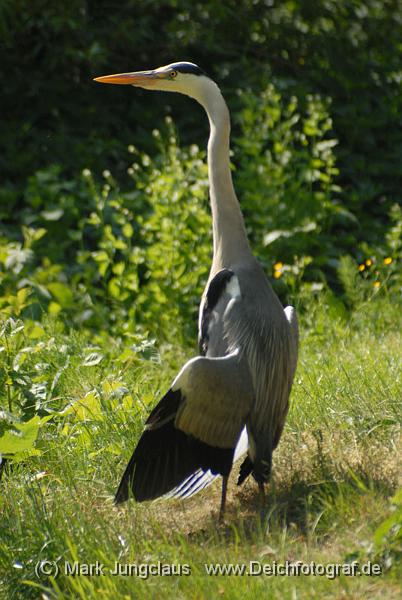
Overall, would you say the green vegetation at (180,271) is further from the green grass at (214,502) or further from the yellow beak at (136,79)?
the yellow beak at (136,79)

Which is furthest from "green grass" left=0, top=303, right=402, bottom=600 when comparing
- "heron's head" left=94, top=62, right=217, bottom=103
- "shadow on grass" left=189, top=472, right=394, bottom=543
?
"heron's head" left=94, top=62, right=217, bottom=103

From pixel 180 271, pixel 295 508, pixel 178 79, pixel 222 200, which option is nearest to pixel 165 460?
pixel 295 508

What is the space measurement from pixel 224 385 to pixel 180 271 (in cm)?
275

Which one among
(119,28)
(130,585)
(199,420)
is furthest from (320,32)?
(130,585)

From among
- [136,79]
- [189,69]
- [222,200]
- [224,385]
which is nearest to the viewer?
[224,385]

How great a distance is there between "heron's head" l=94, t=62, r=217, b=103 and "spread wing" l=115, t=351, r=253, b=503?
1260 millimetres

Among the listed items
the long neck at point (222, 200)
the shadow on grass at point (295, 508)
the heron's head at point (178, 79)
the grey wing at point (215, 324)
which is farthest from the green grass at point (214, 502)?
the heron's head at point (178, 79)

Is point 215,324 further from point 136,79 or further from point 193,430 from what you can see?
point 136,79

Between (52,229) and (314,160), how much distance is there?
1875mm

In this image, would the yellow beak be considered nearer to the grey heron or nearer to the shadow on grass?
the grey heron

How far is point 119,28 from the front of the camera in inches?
324

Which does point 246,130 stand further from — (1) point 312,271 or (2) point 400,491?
(2) point 400,491

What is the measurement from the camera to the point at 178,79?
15.3ft

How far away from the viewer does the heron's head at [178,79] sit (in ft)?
15.0
